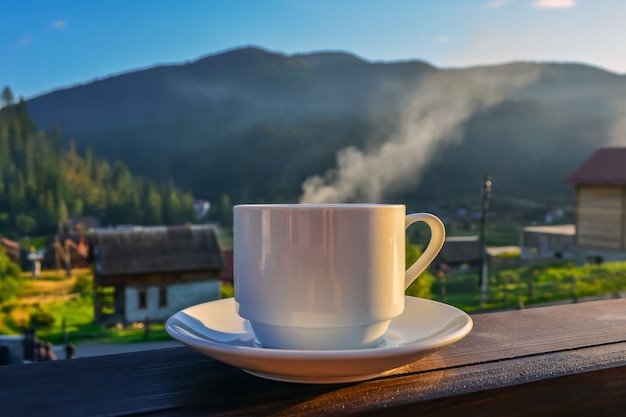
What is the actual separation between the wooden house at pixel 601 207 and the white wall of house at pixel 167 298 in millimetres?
4530

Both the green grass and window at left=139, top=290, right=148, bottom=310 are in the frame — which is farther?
window at left=139, top=290, right=148, bottom=310

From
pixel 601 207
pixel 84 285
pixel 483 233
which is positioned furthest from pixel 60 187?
pixel 601 207

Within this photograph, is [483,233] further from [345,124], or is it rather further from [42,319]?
[42,319]

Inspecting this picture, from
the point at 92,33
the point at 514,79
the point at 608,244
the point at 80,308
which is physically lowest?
the point at 80,308

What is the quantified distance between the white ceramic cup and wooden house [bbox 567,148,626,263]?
19.9 feet

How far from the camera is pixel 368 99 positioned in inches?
485

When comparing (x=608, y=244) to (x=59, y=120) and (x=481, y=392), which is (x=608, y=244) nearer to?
(x=481, y=392)

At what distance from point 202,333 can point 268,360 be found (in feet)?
0.27

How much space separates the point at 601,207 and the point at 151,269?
5426mm

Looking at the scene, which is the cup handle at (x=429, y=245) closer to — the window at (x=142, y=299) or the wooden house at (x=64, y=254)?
the window at (x=142, y=299)

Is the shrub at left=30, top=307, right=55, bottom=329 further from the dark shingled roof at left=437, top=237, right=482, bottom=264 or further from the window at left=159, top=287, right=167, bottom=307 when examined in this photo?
the dark shingled roof at left=437, top=237, right=482, bottom=264

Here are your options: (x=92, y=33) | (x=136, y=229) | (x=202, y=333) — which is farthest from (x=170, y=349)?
(x=92, y=33)

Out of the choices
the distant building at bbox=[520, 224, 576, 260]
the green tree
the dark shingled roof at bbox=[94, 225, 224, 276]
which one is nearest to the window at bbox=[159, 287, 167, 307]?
the dark shingled roof at bbox=[94, 225, 224, 276]

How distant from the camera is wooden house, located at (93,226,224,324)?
678cm
